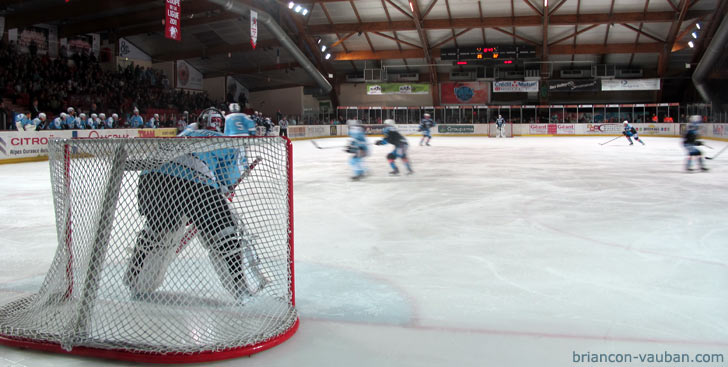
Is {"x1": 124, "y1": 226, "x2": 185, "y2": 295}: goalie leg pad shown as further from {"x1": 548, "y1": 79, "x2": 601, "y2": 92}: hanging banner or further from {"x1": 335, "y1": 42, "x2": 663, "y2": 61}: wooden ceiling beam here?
{"x1": 548, "y1": 79, "x2": 601, "y2": 92}: hanging banner

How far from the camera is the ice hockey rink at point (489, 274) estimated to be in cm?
237

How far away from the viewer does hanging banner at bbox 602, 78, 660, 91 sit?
31.7 meters

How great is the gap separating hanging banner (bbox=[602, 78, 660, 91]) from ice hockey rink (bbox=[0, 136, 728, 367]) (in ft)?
88.0

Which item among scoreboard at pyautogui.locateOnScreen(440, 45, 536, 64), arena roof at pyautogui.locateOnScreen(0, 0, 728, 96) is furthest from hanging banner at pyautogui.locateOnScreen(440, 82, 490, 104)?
scoreboard at pyautogui.locateOnScreen(440, 45, 536, 64)

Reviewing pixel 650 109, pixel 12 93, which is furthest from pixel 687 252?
pixel 650 109

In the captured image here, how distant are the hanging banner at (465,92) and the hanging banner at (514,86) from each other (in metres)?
2.07

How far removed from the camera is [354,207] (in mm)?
6395

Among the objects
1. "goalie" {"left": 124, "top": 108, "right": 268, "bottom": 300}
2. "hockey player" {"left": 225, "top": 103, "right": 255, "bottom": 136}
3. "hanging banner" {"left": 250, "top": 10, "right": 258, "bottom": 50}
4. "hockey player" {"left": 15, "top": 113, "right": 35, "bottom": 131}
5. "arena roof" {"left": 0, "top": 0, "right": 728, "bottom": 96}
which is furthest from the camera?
"arena roof" {"left": 0, "top": 0, "right": 728, "bottom": 96}

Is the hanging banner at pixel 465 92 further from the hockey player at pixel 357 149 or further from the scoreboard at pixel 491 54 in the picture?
the hockey player at pixel 357 149

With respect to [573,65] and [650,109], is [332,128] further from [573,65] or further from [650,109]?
[650,109]

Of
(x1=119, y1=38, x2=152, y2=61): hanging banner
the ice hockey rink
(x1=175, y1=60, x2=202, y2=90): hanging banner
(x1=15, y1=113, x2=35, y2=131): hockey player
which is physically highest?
(x1=119, y1=38, x2=152, y2=61): hanging banner

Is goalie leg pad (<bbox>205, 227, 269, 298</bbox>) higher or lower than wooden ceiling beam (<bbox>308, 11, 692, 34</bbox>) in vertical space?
lower

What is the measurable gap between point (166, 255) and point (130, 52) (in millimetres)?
28488

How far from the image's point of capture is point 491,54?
98.8 ft
